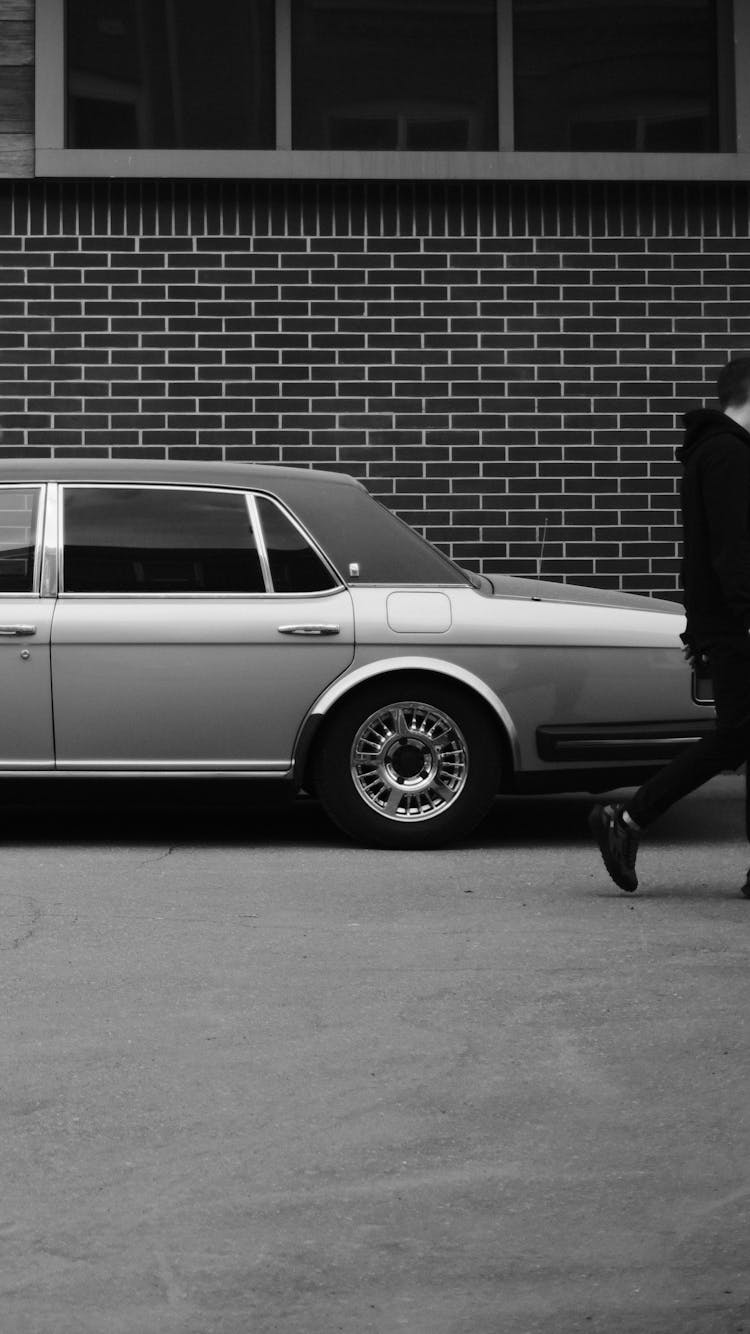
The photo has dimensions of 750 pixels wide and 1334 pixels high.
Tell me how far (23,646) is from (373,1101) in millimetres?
3979

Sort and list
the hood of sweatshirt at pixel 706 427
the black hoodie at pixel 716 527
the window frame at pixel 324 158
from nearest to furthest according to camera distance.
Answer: the black hoodie at pixel 716 527 → the hood of sweatshirt at pixel 706 427 → the window frame at pixel 324 158

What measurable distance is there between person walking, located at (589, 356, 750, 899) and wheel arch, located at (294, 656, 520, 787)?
3.86ft

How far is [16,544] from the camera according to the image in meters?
7.99

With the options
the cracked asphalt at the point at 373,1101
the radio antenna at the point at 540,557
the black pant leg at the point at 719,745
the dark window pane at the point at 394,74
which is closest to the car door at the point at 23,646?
the cracked asphalt at the point at 373,1101

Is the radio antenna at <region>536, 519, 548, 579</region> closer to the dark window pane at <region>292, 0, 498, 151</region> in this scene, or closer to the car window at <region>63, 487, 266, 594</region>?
the dark window pane at <region>292, 0, 498, 151</region>

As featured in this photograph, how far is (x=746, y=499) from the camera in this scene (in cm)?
661

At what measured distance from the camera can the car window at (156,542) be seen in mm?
8000

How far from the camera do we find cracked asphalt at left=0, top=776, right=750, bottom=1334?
319cm

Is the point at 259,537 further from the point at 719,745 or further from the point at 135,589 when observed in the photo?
the point at 719,745

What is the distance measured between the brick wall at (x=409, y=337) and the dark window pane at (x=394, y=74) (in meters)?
0.43

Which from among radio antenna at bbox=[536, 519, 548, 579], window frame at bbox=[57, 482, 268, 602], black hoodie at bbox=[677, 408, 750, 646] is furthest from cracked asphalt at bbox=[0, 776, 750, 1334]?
radio antenna at bbox=[536, 519, 548, 579]

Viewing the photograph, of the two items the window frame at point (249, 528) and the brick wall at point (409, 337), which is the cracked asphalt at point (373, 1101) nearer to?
the window frame at point (249, 528)

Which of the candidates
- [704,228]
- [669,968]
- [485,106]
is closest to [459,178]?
[485,106]

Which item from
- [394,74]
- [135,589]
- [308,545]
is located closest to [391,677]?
[308,545]
